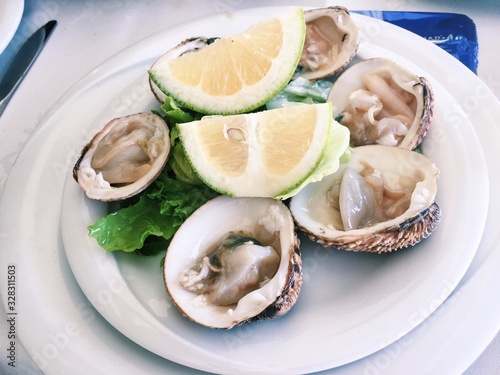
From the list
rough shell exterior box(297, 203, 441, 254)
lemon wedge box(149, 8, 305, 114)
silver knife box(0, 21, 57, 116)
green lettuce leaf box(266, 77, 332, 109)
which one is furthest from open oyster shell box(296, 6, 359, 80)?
silver knife box(0, 21, 57, 116)

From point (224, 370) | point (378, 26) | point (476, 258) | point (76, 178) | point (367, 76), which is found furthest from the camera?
point (378, 26)

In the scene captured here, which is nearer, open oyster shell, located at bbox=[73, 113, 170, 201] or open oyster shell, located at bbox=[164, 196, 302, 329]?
open oyster shell, located at bbox=[164, 196, 302, 329]

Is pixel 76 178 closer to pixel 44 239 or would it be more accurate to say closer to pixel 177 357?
pixel 44 239

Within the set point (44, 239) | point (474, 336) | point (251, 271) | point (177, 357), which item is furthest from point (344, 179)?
point (44, 239)

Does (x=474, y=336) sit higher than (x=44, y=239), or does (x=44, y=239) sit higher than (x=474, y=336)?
(x=44, y=239)

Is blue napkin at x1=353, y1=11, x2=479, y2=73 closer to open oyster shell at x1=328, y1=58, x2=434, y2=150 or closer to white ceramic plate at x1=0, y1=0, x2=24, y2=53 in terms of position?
open oyster shell at x1=328, y1=58, x2=434, y2=150

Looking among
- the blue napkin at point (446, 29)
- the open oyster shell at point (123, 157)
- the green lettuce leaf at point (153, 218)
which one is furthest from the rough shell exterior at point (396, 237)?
the blue napkin at point (446, 29)
